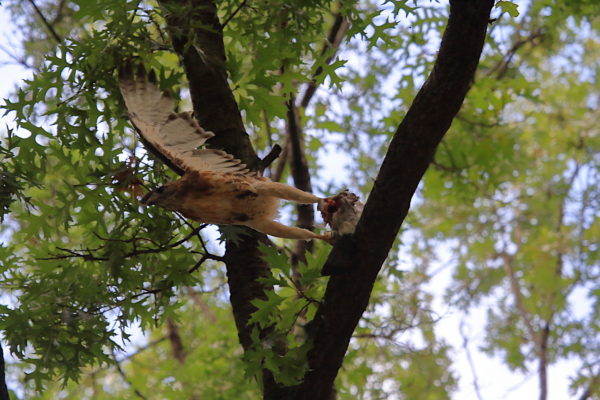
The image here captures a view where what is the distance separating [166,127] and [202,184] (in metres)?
0.44

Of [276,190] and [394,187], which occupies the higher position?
[394,187]

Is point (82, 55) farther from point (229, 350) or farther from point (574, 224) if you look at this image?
point (574, 224)

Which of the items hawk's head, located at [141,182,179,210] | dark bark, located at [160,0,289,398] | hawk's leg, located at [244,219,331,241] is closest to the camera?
hawk's head, located at [141,182,179,210]

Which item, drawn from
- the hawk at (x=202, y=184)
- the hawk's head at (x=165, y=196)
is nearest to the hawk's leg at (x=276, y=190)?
the hawk at (x=202, y=184)

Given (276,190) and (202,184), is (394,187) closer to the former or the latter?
(276,190)

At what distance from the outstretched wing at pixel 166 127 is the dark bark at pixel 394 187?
1.95 ft

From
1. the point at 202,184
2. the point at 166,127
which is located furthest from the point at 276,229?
the point at 166,127

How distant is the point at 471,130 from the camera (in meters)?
6.37

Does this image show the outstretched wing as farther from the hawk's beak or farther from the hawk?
the hawk's beak

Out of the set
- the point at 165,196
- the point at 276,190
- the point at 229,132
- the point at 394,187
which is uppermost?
the point at 229,132

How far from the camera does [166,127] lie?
112 inches

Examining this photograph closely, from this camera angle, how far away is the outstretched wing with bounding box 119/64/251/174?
2.71 m

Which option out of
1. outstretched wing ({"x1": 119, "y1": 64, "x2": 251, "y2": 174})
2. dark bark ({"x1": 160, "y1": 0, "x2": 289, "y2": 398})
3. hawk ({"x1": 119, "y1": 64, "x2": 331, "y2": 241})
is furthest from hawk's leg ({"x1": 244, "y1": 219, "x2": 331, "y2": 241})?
dark bark ({"x1": 160, "y1": 0, "x2": 289, "y2": 398})

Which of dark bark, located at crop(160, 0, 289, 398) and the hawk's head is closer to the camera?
the hawk's head
